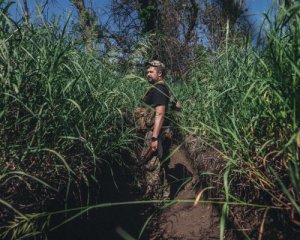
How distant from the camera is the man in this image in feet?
13.3

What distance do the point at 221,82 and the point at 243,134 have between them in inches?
45.2

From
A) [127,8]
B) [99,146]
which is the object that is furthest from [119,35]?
[99,146]

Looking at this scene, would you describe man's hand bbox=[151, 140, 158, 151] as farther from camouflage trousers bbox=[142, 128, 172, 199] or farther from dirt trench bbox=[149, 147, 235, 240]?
dirt trench bbox=[149, 147, 235, 240]

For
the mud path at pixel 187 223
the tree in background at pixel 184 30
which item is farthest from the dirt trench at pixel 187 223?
the tree in background at pixel 184 30

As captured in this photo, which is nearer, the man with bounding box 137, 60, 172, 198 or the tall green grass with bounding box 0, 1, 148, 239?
the tall green grass with bounding box 0, 1, 148, 239

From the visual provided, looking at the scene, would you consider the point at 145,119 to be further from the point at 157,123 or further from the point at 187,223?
Answer: the point at 187,223

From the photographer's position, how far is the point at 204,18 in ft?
32.0

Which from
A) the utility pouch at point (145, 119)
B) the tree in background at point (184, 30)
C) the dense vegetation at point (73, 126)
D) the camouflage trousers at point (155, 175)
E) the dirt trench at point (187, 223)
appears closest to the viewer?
the dense vegetation at point (73, 126)

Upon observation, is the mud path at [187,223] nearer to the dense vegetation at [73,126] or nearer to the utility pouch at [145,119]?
the dense vegetation at [73,126]

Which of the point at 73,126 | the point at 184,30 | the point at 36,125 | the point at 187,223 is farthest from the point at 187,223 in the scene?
the point at 184,30

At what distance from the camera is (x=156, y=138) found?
403 centimetres

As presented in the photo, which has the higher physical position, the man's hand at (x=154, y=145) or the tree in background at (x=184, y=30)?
the tree in background at (x=184, y=30)

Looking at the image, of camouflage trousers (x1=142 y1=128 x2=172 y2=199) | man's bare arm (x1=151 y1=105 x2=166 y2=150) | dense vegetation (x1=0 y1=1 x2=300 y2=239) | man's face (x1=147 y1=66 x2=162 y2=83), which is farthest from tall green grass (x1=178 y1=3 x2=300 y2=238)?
man's face (x1=147 y1=66 x2=162 y2=83)

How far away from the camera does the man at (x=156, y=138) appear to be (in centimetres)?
405
